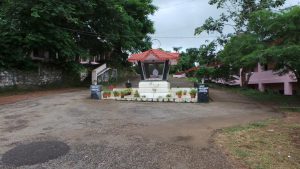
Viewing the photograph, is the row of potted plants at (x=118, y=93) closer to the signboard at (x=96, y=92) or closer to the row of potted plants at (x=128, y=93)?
the row of potted plants at (x=128, y=93)

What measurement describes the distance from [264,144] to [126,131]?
3.48 metres

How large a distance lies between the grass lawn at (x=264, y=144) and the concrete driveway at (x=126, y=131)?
1.18ft

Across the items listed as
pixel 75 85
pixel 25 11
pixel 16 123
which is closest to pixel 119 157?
pixel 16 123

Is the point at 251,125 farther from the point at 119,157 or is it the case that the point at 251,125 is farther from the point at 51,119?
the point at 51,119

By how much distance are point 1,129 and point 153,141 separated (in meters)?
4.50

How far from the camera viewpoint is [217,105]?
14.5 m

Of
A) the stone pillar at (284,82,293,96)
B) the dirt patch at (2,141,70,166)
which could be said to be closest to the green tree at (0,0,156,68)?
the stone pillar at (284,82,293,96)

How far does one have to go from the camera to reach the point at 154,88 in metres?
17.4

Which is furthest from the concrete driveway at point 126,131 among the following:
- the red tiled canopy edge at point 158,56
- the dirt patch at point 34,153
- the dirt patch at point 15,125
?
the red tiled canopy edge at point 158,56

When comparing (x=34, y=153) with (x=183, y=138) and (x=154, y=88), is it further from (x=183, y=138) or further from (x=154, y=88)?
(x=154, y=88)

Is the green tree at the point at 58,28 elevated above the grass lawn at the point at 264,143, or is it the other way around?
the green tree at the point at 58,28

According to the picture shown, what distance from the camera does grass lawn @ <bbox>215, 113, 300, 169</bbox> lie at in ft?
21.6

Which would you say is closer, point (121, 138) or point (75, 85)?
point (121, 138)

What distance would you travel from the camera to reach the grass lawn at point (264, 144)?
21.6 feet
